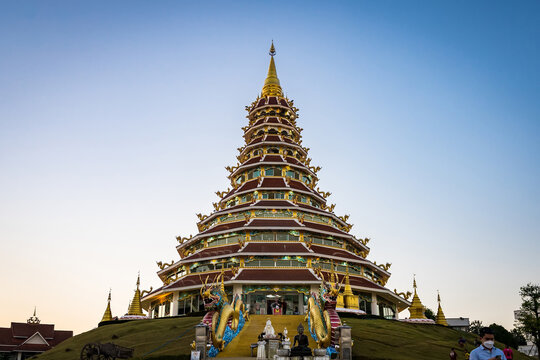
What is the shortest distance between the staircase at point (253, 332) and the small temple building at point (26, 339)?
4094 cm

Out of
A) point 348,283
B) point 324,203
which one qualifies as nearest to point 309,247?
point 348,283

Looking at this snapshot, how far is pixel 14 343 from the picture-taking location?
64.1 m

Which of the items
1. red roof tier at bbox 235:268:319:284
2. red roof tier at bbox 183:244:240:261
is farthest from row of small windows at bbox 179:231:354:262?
red roof tier at bbox 235:268:319:284

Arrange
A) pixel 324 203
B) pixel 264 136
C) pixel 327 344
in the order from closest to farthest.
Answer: pixel 327 344 < pixel 324 203 < pixel 264 136

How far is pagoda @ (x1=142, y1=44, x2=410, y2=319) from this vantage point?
41.7 m

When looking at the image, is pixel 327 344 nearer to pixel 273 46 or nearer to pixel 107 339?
pixel 107 339

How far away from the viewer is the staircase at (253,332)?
27000 mm

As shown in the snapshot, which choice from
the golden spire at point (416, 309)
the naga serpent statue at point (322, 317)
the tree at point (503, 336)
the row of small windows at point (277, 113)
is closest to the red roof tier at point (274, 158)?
the row of small windows at point (277, 113)

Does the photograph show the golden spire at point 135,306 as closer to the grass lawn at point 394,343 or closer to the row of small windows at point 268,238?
the row of small windows at point 268,238

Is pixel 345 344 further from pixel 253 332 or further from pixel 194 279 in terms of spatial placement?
pixel 194 279

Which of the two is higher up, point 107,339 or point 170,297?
point 170,297

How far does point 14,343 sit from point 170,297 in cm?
3069

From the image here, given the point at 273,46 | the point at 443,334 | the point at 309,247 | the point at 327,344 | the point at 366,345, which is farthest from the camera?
the point at 273,46

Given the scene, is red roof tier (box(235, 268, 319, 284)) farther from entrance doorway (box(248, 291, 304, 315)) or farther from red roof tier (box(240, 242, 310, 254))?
red roof tier (box(240, 242, 310, 254))
